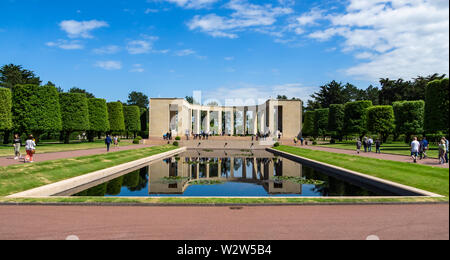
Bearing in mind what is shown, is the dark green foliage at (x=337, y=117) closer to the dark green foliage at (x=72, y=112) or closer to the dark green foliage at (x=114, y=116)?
the dark green foliage at (x=114, y=116)

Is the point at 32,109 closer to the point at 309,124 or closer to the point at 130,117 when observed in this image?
the point at 130,117

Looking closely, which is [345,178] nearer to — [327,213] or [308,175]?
[308,175]

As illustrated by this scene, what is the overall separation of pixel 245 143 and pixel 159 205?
4054cm

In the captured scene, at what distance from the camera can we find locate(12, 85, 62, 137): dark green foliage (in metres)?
36.0

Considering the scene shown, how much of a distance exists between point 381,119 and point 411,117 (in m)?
4.05

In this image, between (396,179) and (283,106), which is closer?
(396,179)

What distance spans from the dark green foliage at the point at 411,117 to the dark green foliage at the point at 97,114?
1914 inches

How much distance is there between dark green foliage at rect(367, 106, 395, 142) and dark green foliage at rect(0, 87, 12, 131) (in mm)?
50375

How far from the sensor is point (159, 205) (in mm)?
8492

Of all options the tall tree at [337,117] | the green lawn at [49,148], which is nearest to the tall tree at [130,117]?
the green lawn at [49,148]

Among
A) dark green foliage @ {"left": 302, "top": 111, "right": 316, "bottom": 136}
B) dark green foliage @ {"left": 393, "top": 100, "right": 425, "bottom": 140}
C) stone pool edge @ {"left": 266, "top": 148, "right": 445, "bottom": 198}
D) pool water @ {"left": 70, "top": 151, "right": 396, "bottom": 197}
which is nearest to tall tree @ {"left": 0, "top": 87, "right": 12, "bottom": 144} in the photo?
pool water @ {"left": 70, "top": 151, "right": 396, "bottom": 197}
